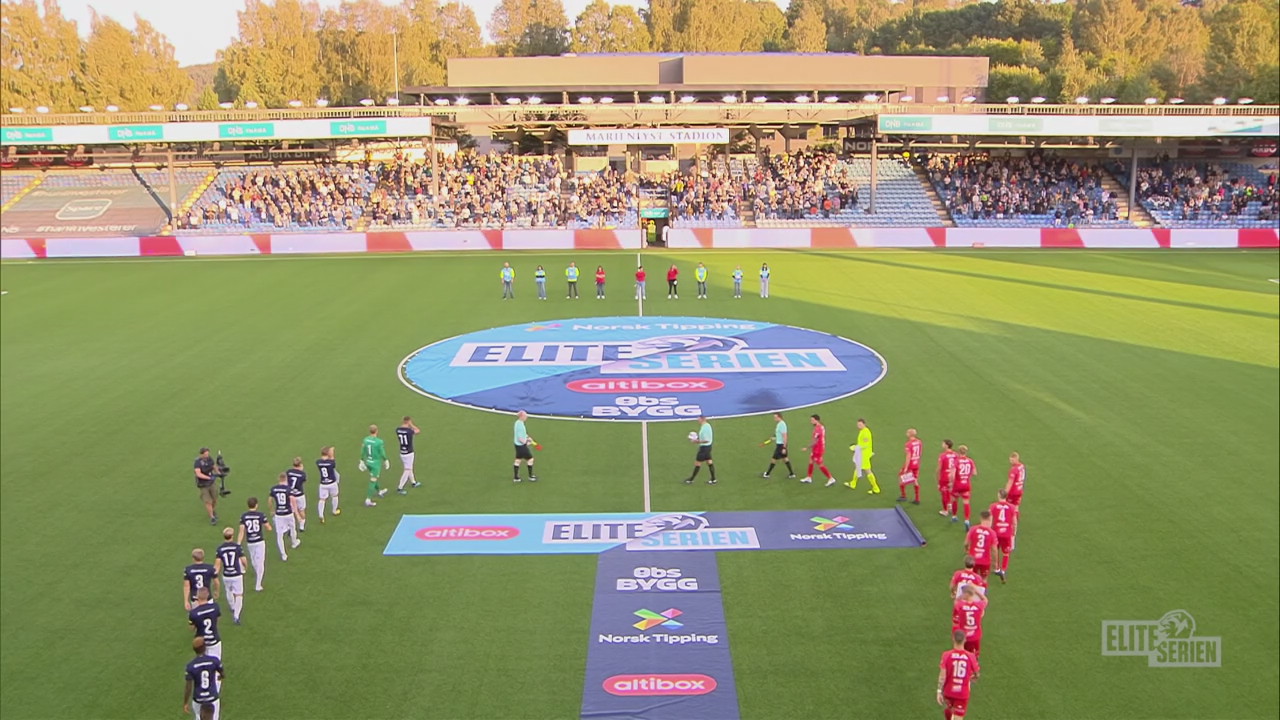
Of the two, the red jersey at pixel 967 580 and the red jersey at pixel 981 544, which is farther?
the red jersey at pixel 981 544

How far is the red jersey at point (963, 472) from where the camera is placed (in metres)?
15.9

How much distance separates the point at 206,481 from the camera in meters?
16.7

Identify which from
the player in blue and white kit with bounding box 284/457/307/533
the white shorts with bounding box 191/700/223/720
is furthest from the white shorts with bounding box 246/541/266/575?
the white shorts with bounding box 191/700/223/720

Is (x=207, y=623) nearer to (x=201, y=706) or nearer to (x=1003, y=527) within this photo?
(x=201, y=706)

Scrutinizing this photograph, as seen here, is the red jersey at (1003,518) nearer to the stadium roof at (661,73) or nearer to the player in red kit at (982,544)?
the player in red kit at (982,544)

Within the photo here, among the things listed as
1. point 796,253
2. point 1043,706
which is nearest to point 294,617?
point 1043,706

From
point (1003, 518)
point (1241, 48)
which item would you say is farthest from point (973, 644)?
point (1241, 48)

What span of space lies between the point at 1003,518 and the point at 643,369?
13.5 meters

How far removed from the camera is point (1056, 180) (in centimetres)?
6147

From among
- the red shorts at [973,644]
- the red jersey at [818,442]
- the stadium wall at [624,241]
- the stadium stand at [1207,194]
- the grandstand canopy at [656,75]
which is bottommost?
the red shorts at [973,644]

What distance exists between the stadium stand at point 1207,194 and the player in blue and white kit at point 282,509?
55.2m

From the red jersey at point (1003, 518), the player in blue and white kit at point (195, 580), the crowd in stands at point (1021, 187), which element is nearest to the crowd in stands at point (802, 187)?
the crowd in stands at point (1021, 187)

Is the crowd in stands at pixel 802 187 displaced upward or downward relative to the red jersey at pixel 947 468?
upward

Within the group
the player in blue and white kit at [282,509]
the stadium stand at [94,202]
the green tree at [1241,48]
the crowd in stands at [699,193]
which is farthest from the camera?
the green tree at [1241,48]
